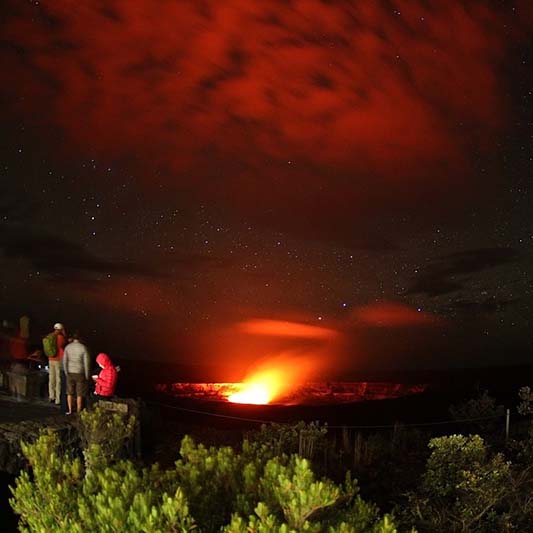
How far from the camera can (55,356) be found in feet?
38.8

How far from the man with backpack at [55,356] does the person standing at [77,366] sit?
1148 millimetres

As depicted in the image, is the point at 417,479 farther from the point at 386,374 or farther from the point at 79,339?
the point at 386,374

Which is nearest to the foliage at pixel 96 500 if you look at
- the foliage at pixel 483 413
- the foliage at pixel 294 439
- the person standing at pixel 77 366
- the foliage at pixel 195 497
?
the foliage at pixel 195 497

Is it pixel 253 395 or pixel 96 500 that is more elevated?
pixel 253 395

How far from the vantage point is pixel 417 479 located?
10695 millimetres

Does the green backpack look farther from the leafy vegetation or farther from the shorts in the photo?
the leafy vegetation

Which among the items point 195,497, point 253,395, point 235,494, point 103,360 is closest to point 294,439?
point 103,360

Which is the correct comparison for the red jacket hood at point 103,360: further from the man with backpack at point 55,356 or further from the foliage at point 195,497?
the foliage at point 195,497

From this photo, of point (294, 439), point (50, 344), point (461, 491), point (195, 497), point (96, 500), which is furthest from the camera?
point (294, 439)

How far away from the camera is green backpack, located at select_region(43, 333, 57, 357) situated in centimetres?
1159

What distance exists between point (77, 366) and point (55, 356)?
1.48 metres

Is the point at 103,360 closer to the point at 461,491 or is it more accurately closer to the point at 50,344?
the point at 50,344

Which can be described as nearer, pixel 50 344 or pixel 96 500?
pixel 96 500

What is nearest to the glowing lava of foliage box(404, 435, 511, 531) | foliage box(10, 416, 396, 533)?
foliage box(404, 435, 511, 531)
